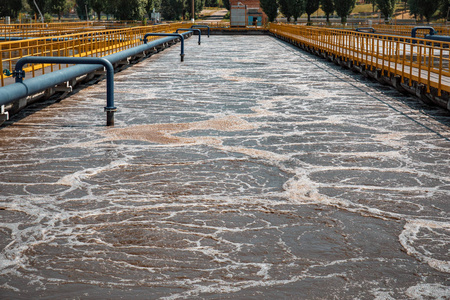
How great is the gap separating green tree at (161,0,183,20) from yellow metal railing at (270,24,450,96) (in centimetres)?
5594

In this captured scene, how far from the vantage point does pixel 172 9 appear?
101m

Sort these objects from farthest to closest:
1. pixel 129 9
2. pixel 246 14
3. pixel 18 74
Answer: pixel 129 9, pixel 246 14, pixel 18 74

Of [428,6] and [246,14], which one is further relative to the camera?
[428,6]

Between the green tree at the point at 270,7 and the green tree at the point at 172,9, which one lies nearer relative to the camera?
the green tree at the point at 270,7

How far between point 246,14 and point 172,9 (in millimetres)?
36056

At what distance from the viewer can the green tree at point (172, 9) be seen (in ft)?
324

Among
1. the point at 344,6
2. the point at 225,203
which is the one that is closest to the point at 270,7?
the point at 344,6

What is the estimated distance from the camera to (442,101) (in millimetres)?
12766

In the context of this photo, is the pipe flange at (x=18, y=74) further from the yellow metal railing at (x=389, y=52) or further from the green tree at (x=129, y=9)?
the green tree at (x=129, y=9)

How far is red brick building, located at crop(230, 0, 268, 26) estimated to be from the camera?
66.2 m

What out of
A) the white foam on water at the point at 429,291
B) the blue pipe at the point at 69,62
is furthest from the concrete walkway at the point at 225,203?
the blue pipe at the point at 69,62

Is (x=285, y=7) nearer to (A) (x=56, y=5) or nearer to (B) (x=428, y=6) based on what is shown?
(B) (x=428, y=6)

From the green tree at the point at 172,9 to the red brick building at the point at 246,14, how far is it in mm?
10463

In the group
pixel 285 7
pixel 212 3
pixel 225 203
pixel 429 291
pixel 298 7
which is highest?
pixel 212 3
